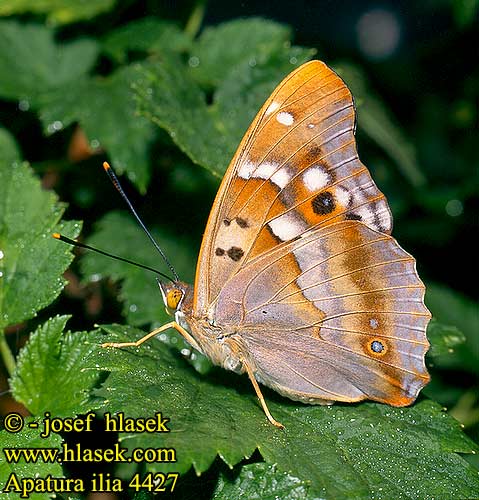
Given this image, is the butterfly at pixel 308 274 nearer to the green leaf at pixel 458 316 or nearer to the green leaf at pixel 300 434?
the green leaf at pixel 300 434

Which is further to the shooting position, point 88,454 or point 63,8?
point 63,8

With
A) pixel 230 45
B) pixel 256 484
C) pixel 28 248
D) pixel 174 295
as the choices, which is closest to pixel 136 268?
pixel 28 248

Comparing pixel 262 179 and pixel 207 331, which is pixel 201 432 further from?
pixel 262 179

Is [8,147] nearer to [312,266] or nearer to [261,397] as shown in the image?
[312,266]

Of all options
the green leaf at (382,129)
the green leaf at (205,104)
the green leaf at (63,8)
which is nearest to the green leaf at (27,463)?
the green leaf at (205,104)

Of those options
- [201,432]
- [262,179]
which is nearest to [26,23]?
[262,179]
